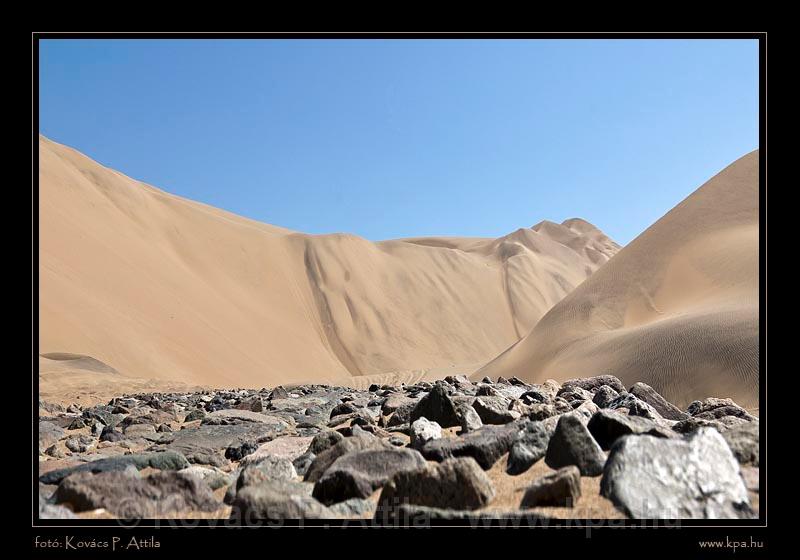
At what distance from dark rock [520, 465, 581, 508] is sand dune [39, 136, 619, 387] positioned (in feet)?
55.9

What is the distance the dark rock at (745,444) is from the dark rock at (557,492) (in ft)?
3.82

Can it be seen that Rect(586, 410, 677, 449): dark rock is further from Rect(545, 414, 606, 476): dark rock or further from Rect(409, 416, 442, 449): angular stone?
Rect(409, 416, 442, 449): angular stone

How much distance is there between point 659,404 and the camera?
6992mm

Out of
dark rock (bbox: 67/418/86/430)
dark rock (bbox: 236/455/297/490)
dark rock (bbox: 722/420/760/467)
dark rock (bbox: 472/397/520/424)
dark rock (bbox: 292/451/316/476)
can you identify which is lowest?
dark rock (bbox: 67/418/86/430)

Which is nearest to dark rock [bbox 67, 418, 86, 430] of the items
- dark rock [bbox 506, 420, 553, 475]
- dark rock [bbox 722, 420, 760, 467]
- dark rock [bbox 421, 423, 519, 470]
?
dark rock [bbox 421, 423, 519, 470]

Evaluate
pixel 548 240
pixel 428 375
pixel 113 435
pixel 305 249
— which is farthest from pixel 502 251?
pixel 113 435

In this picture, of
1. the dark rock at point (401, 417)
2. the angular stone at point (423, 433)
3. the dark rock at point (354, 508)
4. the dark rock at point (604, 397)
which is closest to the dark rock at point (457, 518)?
the dark rock at point (354, 508)

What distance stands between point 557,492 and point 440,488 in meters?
0.57

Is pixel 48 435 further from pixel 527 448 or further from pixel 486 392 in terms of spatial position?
pixel 527 448

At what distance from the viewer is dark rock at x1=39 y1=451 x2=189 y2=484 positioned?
3926mm

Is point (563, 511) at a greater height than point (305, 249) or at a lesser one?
lesser
